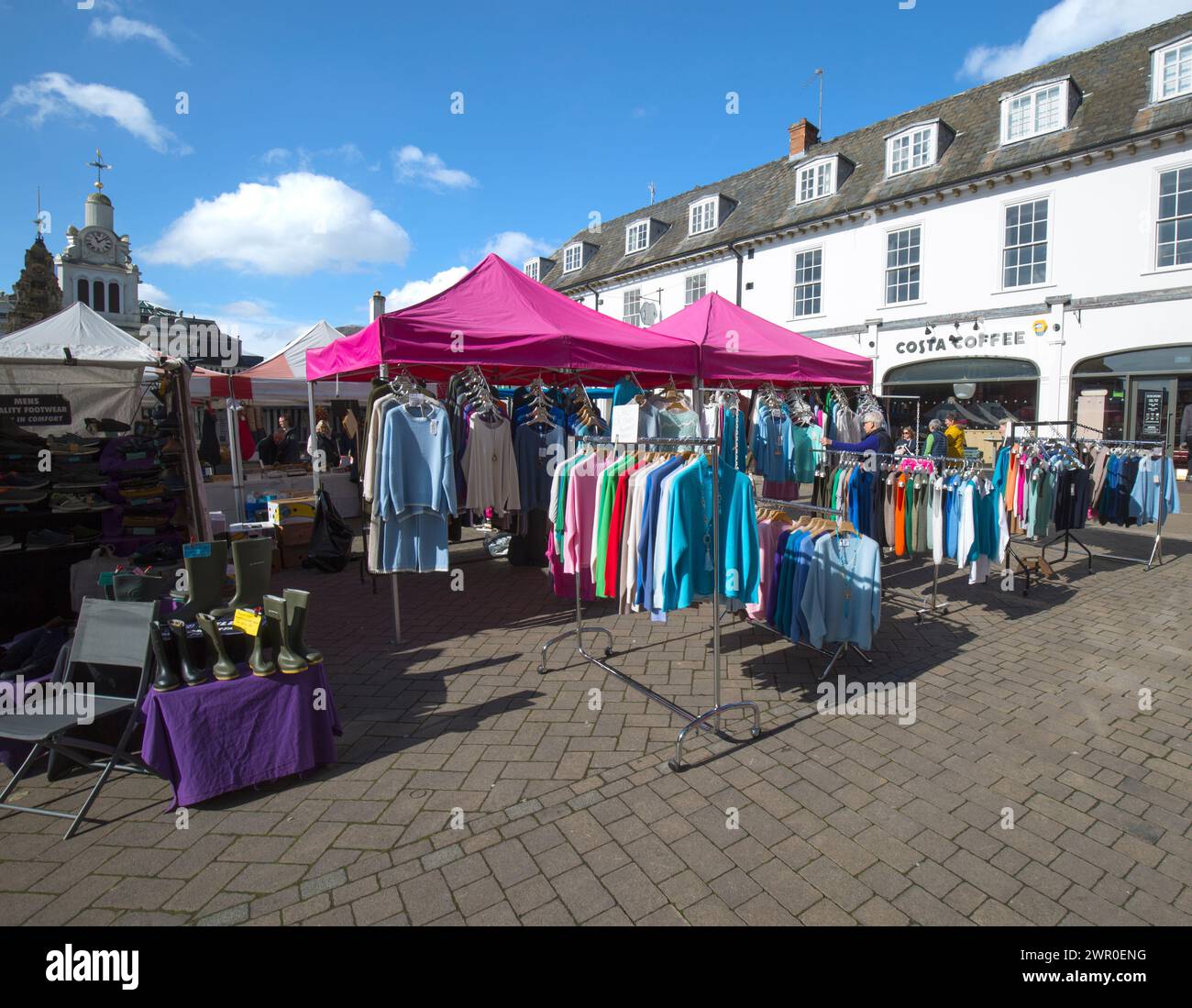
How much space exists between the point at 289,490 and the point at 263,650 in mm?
7661

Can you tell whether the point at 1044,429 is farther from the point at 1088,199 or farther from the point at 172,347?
the point at 172,347

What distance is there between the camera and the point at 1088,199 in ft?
44.9

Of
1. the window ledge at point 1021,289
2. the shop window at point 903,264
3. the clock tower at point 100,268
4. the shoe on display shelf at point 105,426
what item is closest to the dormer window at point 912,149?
the shop window at point 903,264

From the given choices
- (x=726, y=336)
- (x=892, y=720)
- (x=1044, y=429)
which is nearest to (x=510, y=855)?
(x=892, y=720)

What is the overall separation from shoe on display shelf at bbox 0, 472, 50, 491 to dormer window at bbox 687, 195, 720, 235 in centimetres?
2075

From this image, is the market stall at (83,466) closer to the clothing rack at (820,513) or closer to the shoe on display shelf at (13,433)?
the shoe on display shelf at (13,433)

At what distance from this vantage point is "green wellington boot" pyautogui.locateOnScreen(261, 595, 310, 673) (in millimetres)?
3229

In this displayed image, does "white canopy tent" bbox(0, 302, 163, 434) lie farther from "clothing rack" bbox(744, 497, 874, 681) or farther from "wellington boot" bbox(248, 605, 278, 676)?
"clothing rack" bbox(744, 497, 874, 681)

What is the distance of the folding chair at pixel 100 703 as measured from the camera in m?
2.98

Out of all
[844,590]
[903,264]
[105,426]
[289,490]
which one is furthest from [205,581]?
[903,264]

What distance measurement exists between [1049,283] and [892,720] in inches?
572

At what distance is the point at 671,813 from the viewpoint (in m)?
3.01

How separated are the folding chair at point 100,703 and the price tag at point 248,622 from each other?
1.22 feet

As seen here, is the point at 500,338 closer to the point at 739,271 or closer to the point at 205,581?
the point at 205,581
